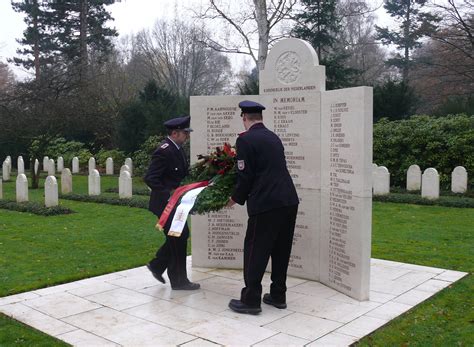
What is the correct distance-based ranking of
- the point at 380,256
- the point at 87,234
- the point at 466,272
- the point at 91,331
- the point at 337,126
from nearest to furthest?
→ the point at 91,331
the point at 337,126
the point at 466,272
the point at 380,256
the point at 87,234

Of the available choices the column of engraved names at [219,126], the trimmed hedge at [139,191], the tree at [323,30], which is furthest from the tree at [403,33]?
the column of engraved names at [219,126]

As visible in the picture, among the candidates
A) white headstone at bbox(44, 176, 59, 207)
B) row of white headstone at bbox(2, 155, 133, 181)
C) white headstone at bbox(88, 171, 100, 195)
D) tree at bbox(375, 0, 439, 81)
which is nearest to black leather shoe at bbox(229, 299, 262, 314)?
white headstone at bbox(44, 176, 59, 207)

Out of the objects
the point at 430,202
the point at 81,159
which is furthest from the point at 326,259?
the point at 81,159

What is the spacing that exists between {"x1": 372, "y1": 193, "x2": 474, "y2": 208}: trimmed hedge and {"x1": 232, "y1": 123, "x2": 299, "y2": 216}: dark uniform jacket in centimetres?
1059

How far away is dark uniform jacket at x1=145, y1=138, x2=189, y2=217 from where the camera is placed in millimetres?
6426

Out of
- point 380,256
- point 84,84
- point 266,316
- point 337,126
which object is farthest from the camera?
point 84,84

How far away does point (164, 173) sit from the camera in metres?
6.52

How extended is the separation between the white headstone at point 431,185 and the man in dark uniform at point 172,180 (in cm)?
1083

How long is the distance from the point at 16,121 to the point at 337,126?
1757 cm

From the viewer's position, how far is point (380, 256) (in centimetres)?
883

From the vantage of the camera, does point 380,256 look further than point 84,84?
No

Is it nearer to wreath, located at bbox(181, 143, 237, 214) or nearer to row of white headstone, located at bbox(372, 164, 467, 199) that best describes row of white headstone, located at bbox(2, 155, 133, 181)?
row of white headstone, located at bbox(372, 164, 467, 199)

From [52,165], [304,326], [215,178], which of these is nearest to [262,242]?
[304,326]

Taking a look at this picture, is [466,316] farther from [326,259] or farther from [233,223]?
[233,223]
